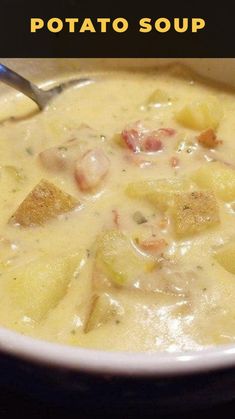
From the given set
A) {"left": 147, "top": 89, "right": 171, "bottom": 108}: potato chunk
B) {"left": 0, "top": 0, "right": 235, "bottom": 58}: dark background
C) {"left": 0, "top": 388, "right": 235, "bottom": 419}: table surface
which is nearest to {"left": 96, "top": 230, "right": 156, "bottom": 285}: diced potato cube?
{"left": 0, "top": 388, "right": 235, "bottom": 419}: table surface

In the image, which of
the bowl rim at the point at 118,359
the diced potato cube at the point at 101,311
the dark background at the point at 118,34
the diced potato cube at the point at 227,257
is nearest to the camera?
the bowl rim at the point at 118,359

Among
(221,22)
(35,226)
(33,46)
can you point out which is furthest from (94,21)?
(35,226)

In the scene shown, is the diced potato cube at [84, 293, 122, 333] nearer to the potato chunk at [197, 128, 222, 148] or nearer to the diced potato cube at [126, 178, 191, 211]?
the diced potato cube at [126, 178, 191, 211]

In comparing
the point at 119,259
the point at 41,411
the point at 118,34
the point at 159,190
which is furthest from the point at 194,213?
the point at 118,34

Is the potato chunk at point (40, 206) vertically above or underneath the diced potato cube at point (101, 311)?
above

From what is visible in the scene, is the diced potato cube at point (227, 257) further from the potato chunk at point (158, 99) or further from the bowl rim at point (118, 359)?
the potato chunk at point (158, 99)

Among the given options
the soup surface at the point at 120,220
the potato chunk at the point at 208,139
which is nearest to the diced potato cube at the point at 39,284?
the soup surface at the point at 120,220
